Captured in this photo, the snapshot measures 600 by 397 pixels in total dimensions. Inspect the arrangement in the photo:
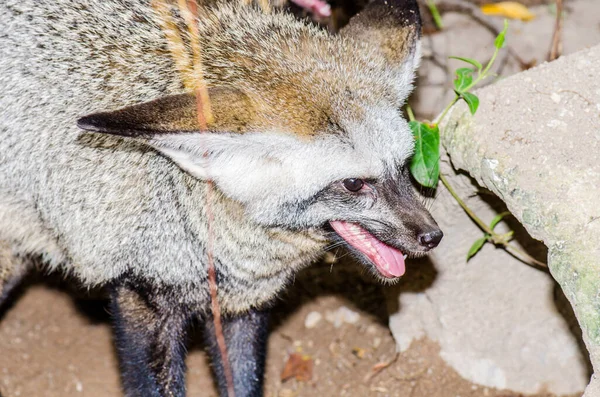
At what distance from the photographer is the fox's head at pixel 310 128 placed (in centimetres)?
330

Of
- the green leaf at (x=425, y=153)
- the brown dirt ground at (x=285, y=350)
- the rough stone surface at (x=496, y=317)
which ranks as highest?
the green leaf at (x=425, y=153)

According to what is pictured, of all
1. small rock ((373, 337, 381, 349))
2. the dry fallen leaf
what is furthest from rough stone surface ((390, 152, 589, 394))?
the dry fallen leaf

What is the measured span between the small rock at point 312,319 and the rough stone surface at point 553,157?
73.6 inches

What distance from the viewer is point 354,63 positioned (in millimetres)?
3688

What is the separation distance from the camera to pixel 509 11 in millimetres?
6531

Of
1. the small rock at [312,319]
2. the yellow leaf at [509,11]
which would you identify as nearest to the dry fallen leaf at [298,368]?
the small rock at [312,319]

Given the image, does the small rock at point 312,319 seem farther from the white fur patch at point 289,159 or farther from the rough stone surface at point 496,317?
the white fur patch at point 289,159

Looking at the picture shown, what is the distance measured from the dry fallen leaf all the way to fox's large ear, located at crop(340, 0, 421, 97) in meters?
2.30

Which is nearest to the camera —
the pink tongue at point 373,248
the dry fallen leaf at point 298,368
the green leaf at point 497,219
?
the pink tongue at point 373,248

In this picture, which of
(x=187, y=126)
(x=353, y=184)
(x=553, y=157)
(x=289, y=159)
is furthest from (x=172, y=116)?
(x=553, y=157)

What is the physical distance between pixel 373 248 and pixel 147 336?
4.13 feet

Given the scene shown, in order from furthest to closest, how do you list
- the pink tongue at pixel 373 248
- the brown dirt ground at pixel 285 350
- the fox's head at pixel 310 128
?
the brown dirt ground at pixel 285 350
the pink tongue at pixel 373 248
the fox's head at pixel 310 128

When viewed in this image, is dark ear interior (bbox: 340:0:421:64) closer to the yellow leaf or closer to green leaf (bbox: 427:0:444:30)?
green leaf (bbox: 427:0:444:30)

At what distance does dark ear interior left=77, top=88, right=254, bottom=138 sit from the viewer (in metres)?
2.93
